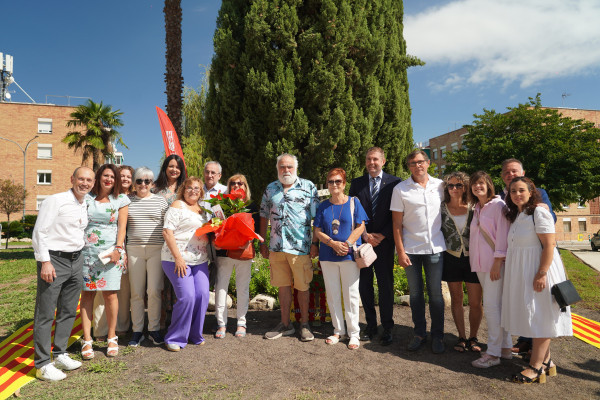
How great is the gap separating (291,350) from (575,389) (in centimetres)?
287

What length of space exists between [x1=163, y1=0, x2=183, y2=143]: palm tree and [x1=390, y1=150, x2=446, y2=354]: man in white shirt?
928 cm

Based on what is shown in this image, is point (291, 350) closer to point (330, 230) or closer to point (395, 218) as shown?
point (330, 230)

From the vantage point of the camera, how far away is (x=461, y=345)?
4473 mm

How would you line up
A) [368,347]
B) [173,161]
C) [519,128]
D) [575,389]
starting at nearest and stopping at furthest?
[575,389] → [368,347] → [173,161] → [519,128]

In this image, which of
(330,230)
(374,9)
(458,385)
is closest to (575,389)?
(458,385)

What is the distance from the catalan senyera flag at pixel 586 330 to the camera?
494cm

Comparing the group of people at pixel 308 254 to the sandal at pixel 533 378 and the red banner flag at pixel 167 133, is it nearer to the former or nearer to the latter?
the sandal at pixel 533 378

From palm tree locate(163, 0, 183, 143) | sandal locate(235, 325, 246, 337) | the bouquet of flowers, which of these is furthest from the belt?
palm tree locate(163, 0, 183, 143)

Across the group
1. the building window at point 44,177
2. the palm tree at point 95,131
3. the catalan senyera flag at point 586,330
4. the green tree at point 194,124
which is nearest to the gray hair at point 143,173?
the catalan senyera flag at point 586,330

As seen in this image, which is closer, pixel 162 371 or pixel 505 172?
pixel 162 371

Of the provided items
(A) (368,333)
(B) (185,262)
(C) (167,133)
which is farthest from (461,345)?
(C) (167,133)

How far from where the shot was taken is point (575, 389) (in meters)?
3.53

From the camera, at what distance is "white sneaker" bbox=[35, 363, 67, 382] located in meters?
3.79

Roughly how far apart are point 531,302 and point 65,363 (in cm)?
475
